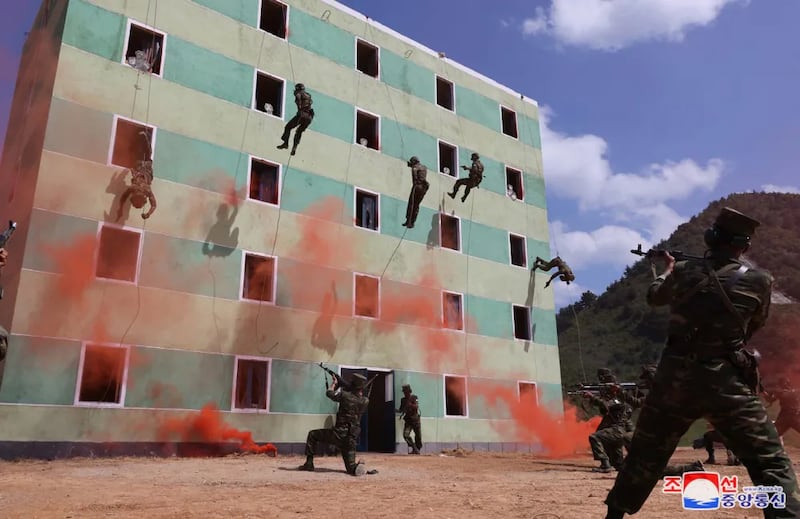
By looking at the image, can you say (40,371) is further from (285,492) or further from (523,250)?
(523,250)

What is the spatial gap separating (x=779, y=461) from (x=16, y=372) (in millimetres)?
13372

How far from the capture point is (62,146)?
13.2 meters

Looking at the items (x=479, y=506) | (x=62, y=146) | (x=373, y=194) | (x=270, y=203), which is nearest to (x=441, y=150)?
(x=373, y=194)

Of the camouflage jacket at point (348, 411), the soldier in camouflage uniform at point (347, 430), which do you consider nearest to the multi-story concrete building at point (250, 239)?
the soldier in camouflage uniform at point (347, 430)

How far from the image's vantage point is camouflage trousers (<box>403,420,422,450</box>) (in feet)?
55.2

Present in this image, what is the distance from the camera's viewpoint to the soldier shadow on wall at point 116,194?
44.4ft

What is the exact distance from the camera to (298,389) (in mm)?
15500

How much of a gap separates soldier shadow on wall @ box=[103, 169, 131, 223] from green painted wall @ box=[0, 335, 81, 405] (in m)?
3.16

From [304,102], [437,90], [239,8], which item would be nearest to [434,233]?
[437,90]

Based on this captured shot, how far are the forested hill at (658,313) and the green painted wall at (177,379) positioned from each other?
40.5 m

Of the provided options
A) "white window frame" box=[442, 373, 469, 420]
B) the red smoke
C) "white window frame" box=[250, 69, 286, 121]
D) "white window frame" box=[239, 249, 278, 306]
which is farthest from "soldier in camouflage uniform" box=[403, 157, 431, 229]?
the red smoke

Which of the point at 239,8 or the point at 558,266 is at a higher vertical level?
the point at 239,8

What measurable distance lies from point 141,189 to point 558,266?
15.7 meters

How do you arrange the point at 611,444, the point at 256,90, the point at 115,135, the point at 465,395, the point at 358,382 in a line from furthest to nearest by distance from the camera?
the point at 465,395
the point at 256,90
the point at 115,135
the point at 611,444
the point at 358,382
